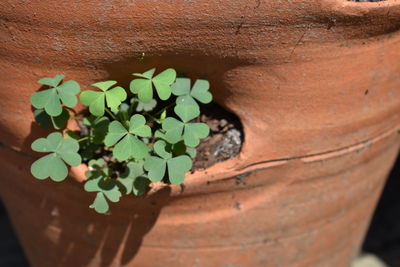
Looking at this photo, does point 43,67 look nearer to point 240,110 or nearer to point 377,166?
point 240,110

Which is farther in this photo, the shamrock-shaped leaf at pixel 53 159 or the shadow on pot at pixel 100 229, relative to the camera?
the shadow on pot at pixel 100 229

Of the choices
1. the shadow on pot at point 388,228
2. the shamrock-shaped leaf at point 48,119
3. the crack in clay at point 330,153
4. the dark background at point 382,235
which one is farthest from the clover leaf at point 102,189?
the shadow on pot at point 388,228

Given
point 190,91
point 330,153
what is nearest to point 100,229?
point 190,91

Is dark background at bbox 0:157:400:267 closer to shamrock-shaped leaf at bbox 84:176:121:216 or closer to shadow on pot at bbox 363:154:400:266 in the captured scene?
shadow on pot at bbox 363:154:400:266

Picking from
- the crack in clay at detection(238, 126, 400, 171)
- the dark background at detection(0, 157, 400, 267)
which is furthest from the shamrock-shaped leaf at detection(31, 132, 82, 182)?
the dark background at detection(0, 157, 400, 267)

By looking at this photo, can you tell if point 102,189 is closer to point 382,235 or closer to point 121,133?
point 121,133

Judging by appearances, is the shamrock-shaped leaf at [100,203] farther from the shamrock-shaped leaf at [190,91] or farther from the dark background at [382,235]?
the dark background at [382,235]
